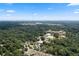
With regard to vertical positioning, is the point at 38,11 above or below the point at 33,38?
above

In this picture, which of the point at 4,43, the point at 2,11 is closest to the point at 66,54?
the point at 4,43

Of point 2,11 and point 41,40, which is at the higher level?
point 2,11

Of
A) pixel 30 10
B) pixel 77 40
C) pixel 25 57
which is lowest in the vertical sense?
pixel 25 57

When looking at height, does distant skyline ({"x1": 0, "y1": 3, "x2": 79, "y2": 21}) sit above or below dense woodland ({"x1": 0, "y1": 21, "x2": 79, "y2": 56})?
above

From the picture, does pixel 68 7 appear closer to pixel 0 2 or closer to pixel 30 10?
→ pixel 30 10
